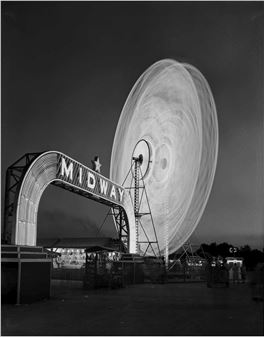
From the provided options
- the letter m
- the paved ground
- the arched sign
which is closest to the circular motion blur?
the arched sign

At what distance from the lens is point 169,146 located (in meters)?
31.3

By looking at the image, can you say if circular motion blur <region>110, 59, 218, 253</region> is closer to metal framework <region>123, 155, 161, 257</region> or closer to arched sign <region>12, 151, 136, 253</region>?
metal framework <region>123, 155, 161, 257</region>

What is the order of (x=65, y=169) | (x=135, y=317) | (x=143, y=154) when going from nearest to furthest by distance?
(x=135, y=317) < (x=65, y=169) < (x=143, y=154)

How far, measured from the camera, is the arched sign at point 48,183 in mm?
15328

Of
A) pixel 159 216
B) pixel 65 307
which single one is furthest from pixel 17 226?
pixel 159 216

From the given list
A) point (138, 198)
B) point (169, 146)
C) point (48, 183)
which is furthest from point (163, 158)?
point (48, 183)

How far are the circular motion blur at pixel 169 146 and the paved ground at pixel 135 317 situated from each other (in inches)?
516

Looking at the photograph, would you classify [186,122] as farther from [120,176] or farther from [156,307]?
[156,307]

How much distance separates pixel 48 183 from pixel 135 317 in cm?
910

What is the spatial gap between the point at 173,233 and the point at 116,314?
19.7m

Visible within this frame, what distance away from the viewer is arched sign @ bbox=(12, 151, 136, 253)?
15.3 m

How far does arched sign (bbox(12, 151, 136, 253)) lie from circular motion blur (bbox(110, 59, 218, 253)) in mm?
3616

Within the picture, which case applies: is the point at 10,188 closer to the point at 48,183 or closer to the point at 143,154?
the point at 48,183

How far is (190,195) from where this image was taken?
27.0 metres
